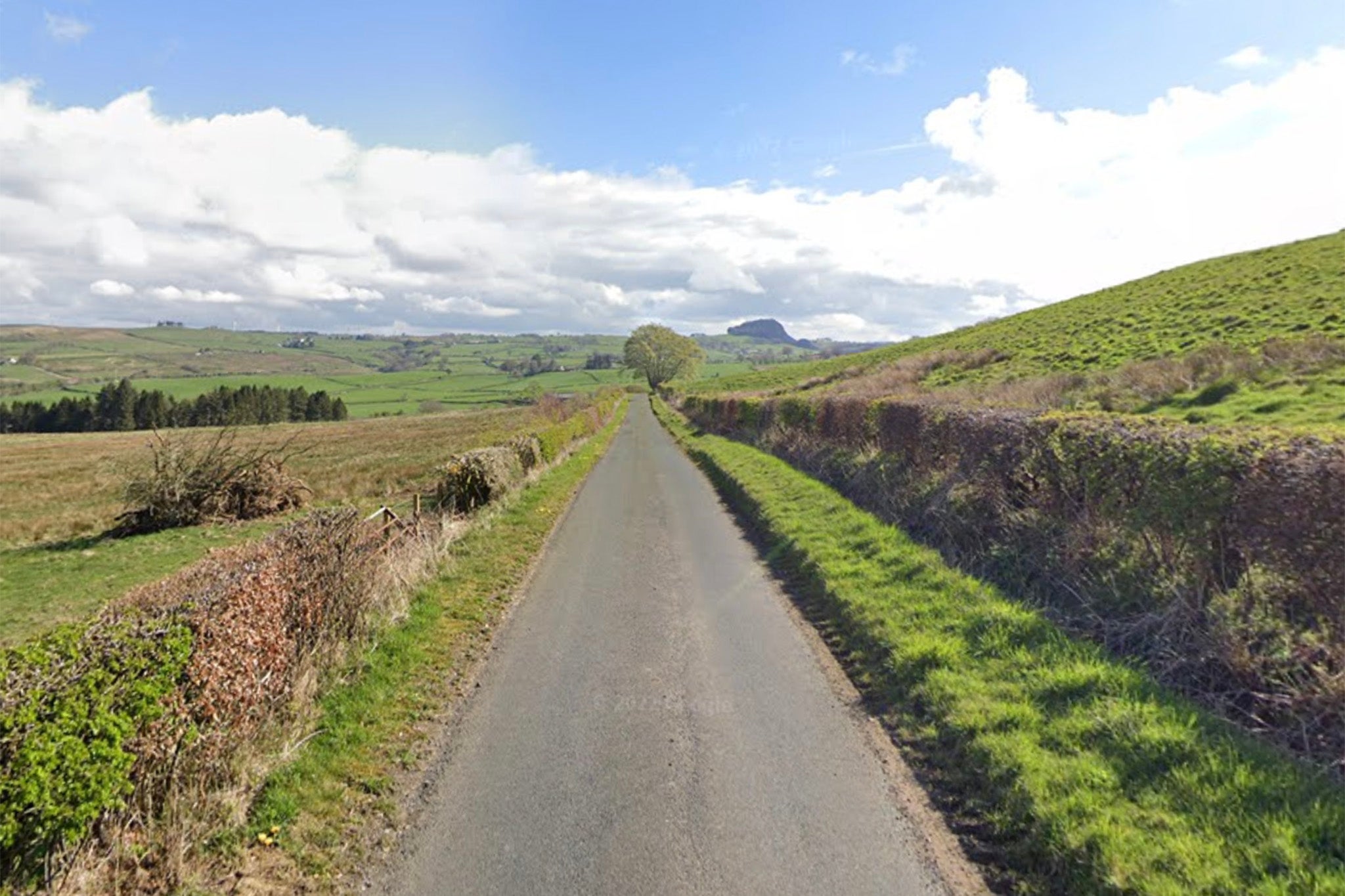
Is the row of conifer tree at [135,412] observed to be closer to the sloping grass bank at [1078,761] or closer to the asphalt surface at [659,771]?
the asphalt surface at [659,771]

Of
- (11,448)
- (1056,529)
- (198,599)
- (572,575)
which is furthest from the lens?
(11,448)

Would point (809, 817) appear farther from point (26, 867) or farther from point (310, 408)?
point (310, 408)

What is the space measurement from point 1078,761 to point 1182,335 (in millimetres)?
37011

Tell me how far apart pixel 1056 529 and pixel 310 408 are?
103951mm

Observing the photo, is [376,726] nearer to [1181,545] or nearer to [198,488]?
[1181,545]

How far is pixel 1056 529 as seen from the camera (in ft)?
30.1

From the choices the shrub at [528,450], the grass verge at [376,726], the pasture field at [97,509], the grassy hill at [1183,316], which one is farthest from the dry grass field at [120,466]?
the grassy hill at [1183,316]

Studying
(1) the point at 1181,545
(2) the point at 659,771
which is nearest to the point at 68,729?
(2) the point at 659,771

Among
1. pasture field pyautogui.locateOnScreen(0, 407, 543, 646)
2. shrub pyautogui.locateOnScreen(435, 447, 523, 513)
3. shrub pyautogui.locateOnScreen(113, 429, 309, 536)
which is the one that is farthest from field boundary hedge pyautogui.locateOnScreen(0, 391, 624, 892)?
shrub pyautogui.locateOnScreen(113, 429, 309, 536)

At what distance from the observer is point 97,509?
23562 mm

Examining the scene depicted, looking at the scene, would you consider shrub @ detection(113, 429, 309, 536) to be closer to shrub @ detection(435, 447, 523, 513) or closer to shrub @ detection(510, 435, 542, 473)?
shrub @ detection(435, 447, 523, 513)

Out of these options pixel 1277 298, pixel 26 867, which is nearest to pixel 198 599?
pixel 26 867

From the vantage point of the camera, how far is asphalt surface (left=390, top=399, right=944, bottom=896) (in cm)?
416

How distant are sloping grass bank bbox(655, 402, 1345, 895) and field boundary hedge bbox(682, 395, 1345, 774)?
0.59 meters
